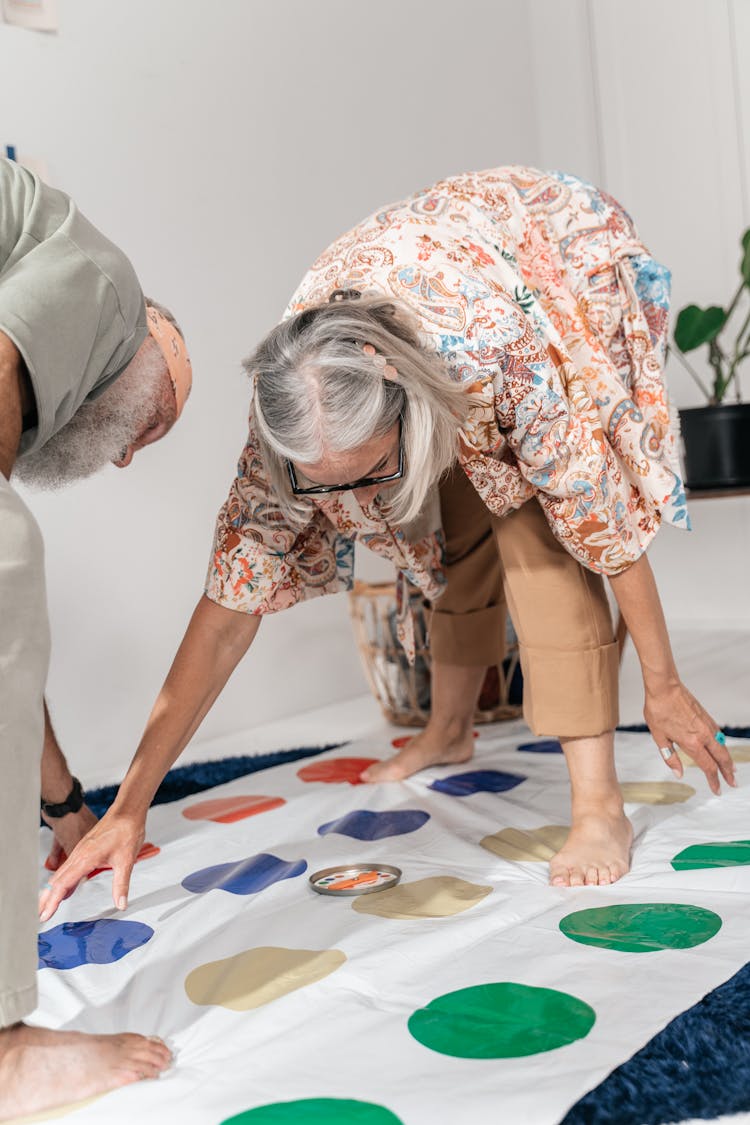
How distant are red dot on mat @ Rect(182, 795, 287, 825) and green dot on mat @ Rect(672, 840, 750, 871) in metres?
0.69

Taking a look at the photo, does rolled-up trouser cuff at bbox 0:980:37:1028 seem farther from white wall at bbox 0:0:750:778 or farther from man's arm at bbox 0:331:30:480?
white wall at bbox 0:0:750:778

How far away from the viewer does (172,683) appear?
4.83 ft

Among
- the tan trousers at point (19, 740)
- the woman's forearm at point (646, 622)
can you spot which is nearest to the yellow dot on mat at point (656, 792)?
the woman's forearm at point (646, 622)

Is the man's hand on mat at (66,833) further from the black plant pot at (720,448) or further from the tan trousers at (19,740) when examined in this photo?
the black plant pot at (720,448)

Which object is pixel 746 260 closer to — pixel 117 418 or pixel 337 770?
pixel 337 770

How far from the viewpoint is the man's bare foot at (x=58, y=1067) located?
0.92 meters

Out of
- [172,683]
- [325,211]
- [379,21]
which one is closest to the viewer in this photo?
[172,683]

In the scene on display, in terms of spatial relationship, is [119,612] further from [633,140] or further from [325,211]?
[633,140]

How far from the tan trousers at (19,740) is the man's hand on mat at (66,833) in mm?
691

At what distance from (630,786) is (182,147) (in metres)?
1.70

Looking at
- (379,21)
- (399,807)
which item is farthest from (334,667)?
(379,21)

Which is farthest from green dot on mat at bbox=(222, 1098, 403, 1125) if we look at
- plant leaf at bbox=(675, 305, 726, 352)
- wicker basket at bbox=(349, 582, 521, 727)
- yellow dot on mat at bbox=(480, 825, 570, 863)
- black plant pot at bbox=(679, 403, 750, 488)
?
plant leaf at bbox=(675, 305, 726, 352)

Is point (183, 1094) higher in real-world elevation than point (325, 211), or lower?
lower

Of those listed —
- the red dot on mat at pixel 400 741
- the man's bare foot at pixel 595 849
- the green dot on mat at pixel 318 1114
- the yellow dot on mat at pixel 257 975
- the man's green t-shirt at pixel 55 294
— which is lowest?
the red dot on mat at pixel 400 741
